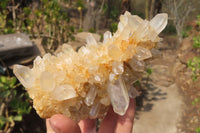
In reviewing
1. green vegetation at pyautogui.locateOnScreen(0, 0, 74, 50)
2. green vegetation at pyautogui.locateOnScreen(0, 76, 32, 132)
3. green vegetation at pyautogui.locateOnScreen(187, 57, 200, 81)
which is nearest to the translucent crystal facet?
green vegetation at pyautogui.locateOnScreen(0, 76, 32, 132)

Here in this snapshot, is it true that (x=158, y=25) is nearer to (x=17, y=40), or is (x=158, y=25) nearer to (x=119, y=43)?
(x=119, y=43)

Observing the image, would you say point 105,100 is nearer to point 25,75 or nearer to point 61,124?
point 61,124

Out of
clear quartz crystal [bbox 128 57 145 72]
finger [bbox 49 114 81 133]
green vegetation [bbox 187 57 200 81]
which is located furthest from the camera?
green vegetation [bbox 187 57 200 81]

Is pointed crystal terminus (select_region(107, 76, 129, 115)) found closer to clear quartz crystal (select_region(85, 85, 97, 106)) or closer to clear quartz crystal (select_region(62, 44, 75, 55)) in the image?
clear quartz crystal (select_region(85, 85, 97, 106))

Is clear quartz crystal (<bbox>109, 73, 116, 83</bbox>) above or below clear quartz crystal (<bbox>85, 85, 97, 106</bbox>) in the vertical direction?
above

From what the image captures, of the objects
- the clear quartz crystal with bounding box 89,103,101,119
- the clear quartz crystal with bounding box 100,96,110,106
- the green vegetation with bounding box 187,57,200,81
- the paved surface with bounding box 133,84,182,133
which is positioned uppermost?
the clear quartz crystal with bounding box 100,96,110,106

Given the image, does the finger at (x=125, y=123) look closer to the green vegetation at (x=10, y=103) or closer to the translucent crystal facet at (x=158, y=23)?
the translucent crystal facet at (x=158, y=23)

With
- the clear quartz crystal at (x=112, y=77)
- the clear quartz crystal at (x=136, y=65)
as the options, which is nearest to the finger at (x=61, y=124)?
the clear quartz crystal at (x=112, y=77)

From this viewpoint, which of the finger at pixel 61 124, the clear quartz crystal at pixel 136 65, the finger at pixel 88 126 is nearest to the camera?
the finger at pixel 61 124
